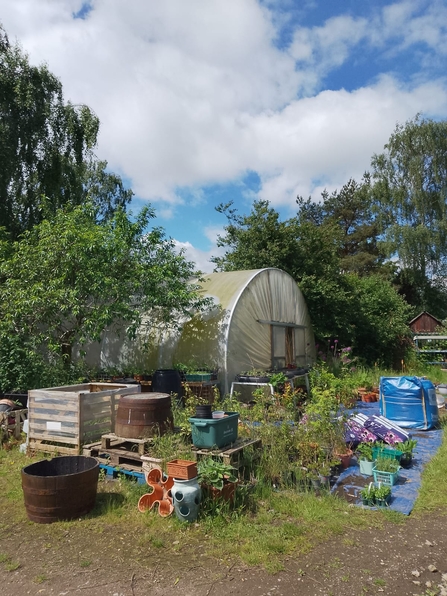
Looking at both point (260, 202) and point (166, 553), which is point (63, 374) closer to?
point (166, 553)

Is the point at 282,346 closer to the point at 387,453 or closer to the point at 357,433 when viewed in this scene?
the point at 357,433

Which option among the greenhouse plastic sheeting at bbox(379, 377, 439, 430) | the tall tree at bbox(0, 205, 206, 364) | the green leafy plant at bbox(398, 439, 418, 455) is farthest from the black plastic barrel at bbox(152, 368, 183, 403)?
the green leafy plant at bbox(398, 439, 418, 455)

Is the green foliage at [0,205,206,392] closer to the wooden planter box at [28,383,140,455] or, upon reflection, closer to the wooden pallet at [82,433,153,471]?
the wooden planter box at [28,383,140,455]

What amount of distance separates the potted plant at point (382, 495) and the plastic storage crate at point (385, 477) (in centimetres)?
47

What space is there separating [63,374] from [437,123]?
26976mm

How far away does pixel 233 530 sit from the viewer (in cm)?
428

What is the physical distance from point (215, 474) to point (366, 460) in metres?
2.38

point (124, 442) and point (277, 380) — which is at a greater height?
point (277, 380)

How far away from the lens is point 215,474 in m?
4.64

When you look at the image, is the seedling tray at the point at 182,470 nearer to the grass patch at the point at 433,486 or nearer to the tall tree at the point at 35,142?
the grass patch at the point at 433,486

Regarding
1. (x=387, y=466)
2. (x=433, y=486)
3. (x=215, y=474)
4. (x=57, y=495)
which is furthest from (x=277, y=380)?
(x=57, y=495)

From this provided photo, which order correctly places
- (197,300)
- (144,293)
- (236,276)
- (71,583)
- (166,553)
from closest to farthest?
1. (71,583)
2. (166,553)
3. (144,293)
4. (197,300)
5. (236,276)

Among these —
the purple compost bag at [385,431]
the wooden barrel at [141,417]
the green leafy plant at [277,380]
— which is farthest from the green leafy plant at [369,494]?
the green leafy plant at [277,380]

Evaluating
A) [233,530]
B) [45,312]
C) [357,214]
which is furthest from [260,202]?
[357,214]
